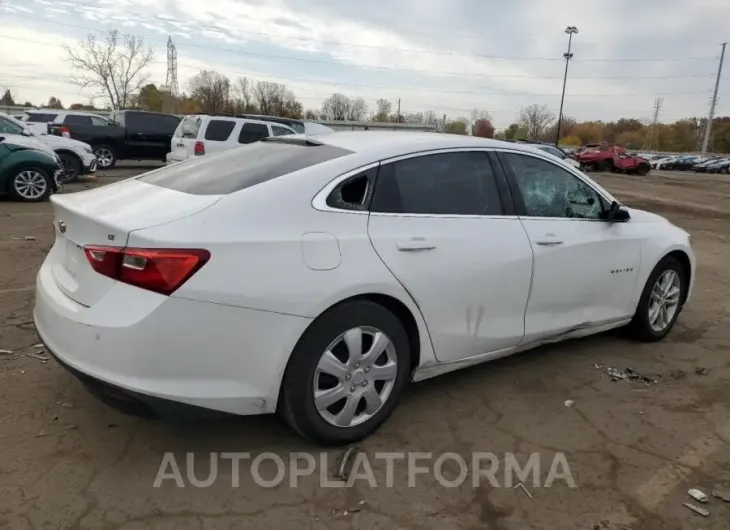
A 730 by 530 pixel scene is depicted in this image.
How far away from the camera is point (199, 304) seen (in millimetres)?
2330

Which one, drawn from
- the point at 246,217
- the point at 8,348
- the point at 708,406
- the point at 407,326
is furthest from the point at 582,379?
the point at 8,348

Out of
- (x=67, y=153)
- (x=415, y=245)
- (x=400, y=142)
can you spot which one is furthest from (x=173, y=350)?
(x=67, y=153)

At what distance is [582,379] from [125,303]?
293 centimetres

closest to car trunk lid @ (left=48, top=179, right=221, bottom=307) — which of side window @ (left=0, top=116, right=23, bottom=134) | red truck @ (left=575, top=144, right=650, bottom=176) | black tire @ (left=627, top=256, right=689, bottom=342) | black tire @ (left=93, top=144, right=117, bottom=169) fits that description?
black tire @ (left=627, top=256, right=689, bottom=342)

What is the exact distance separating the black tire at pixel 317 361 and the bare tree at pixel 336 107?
2865 inches

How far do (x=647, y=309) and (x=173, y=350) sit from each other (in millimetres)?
3605

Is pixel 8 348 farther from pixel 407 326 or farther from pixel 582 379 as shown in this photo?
pixel 582 379

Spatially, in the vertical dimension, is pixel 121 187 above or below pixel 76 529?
above

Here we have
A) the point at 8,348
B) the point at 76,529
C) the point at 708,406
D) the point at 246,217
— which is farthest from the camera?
the point at 8,348

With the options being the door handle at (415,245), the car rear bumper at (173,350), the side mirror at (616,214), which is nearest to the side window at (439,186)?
the door handle at (415,245)

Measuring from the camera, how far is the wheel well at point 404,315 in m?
2.81

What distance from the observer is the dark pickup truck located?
710 inches

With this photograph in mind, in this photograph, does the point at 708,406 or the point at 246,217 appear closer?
the point at 246,217

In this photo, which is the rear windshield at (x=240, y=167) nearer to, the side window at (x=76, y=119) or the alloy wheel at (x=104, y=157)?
the alloy wheel at (x=104, y=157)
